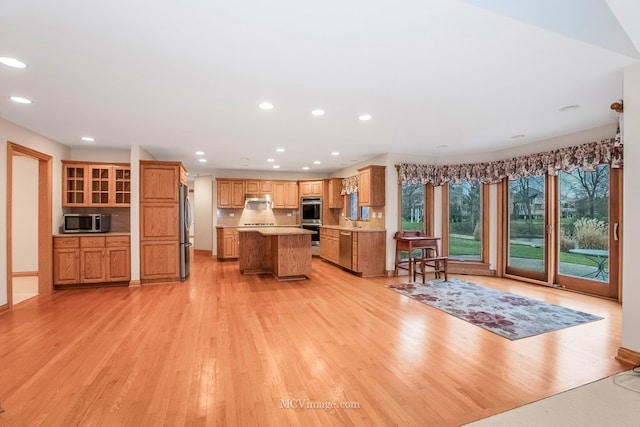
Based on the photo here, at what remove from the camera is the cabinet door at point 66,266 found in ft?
16.3

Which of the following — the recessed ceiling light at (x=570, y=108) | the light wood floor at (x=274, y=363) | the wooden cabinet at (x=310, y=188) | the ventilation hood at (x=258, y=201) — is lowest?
the light wood floor at (x=274, y=363)

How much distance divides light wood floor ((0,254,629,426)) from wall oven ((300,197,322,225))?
4.34 m

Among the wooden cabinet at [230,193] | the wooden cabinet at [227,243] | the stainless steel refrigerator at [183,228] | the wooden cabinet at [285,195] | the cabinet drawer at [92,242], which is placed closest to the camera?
the cabinet drawer at [92,242]

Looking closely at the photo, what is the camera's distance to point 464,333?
320 cm

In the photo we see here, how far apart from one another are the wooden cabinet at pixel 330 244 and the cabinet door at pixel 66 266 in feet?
16.1

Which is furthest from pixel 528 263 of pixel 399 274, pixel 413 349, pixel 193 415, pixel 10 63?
pixel 10 63

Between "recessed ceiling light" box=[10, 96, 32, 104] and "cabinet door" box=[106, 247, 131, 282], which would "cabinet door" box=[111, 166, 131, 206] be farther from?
"recessed ceiling light" box=[10, 96, 32, 104]

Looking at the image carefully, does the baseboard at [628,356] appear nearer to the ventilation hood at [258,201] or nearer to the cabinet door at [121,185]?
the cabinet door at [121,185]

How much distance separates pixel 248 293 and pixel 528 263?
5.11 metres

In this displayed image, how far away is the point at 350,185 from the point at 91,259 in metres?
5.43

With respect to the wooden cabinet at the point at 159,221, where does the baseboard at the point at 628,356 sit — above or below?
below

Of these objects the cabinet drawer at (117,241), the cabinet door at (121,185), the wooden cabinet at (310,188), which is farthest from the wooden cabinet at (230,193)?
the cabinet drawer at (117,241)

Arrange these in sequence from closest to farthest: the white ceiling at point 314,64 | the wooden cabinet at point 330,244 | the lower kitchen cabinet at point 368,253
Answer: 1. the white ceiling at point 314,64
2. the lower kitchen cabinet at point 368,253
3. the wooden cabinet at point 330,244

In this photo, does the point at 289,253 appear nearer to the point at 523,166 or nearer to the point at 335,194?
the point at 335,194
